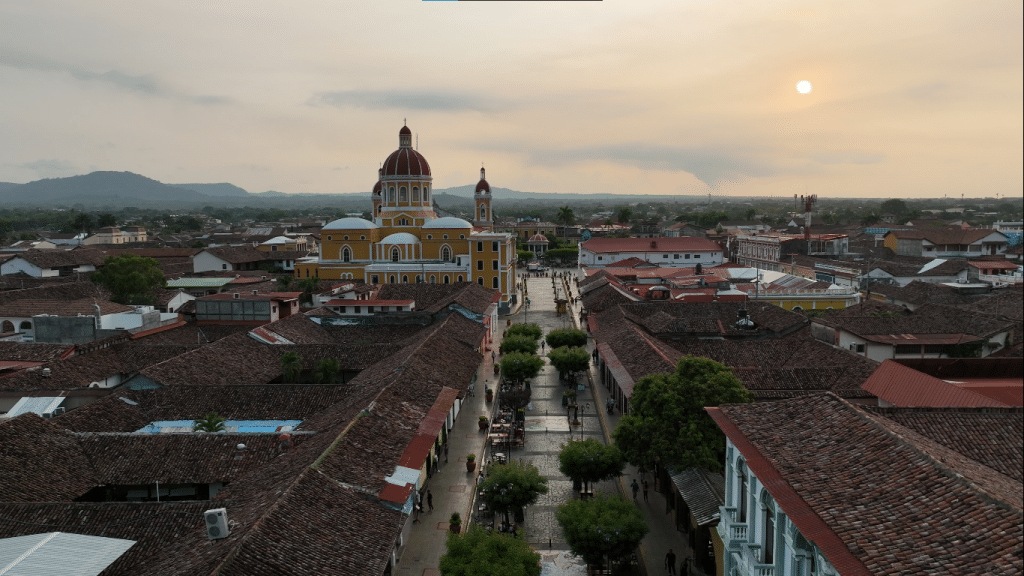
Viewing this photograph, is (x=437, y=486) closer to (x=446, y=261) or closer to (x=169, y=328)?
(x=169, y=328)

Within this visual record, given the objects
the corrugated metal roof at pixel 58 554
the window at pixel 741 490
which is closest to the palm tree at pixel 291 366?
the corrugated metal roof at pixel 58 554

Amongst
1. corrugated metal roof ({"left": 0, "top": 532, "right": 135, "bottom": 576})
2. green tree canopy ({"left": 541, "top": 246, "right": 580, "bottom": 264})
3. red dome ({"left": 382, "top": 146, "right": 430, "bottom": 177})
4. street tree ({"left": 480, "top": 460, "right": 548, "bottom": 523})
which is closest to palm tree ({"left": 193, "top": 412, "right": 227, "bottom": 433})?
street tree ({"left": 480, "top": 460, "right": 548, "bottom": 523})

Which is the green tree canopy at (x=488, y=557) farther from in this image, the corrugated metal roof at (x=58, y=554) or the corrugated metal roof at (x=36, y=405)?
the corrugated metal roof at (x=36, y=405)

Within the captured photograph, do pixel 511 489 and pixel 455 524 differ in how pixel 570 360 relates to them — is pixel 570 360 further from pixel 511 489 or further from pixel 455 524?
pixel 511 489

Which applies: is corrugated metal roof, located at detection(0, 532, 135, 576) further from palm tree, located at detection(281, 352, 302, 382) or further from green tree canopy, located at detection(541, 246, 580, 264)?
green tree canopy, located at detection(541, 246, 580, 264)

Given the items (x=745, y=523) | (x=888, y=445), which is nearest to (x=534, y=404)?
(x=745, y=523)

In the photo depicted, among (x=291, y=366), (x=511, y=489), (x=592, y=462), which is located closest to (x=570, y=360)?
(x=291, y=366)
